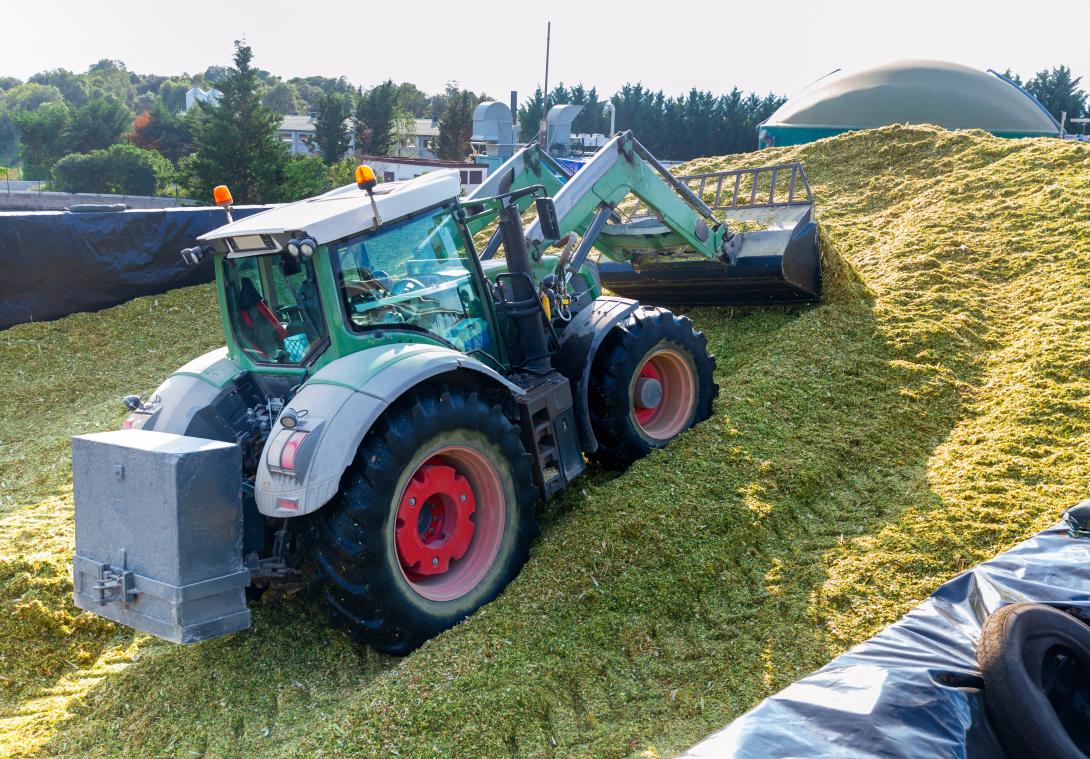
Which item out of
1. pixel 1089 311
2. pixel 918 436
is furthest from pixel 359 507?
pixel 1089 311

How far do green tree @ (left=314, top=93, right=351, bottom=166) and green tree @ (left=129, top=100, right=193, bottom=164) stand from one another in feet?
29.2

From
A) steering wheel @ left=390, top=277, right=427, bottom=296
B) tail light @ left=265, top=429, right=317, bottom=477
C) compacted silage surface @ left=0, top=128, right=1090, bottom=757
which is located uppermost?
steering wheel @ left=390, top=277, right=427, bottom=296

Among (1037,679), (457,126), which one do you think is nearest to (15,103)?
(457,126)

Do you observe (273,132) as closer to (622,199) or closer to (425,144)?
(622,199)

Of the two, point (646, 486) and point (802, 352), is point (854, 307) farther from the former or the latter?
point (646, 486)

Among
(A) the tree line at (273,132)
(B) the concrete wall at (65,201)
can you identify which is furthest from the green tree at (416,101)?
(B) the concrete wall at (65,201)

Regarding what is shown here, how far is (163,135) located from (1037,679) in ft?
182

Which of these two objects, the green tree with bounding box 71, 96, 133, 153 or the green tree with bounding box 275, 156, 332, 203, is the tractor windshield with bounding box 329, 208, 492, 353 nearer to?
the green tree with bounding box 275, 156, 332, 203

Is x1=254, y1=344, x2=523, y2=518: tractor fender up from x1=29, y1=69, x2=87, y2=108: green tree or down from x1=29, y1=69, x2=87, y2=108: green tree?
down

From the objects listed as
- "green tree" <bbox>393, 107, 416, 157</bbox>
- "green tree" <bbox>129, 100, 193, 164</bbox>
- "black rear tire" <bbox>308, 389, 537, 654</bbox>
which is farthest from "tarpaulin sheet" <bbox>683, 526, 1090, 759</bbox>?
"green tree" <bbox>129, 100, 193, 164</bbox>

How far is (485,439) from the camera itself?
4246mm

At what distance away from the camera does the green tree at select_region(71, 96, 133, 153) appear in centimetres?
5322

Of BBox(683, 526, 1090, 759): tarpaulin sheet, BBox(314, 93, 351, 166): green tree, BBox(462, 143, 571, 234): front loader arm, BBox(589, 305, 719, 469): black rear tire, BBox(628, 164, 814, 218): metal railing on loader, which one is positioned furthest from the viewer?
BBox(314, 93, 351, 166): green tree

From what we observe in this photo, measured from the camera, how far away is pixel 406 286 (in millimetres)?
4457
